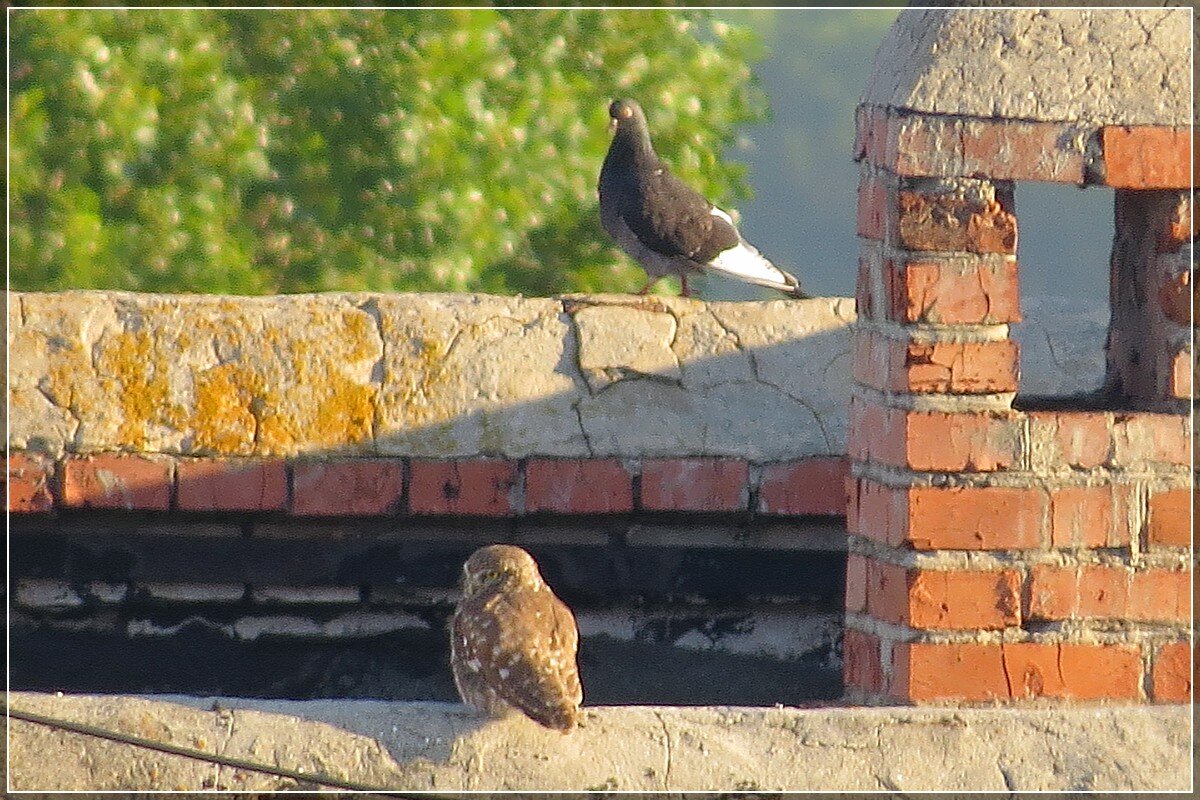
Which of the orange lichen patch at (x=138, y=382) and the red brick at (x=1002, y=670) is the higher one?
the orange lichen patch at (x=138, y=382)

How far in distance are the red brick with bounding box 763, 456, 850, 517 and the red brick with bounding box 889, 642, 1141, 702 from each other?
594 mm

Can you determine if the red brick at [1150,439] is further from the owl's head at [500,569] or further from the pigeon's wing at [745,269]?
the pigeon's wing at [745,269]

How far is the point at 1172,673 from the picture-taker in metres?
3.78

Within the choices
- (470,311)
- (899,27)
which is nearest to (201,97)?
(470,311)

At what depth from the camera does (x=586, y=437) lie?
435cm

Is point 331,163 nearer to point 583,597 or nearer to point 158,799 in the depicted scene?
point 583,597

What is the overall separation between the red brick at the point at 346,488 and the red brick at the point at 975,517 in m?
1.08

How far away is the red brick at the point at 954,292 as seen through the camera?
374cm

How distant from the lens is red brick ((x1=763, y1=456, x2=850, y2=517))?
4301 mm

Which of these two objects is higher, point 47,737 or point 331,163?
point 331,163

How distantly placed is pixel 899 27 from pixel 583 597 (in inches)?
51.7

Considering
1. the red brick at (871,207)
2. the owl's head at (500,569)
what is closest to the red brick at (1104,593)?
the red brick at (871,207)

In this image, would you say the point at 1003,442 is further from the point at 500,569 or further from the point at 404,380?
the point at 404,380

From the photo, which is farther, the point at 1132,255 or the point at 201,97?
the point at 201,97
